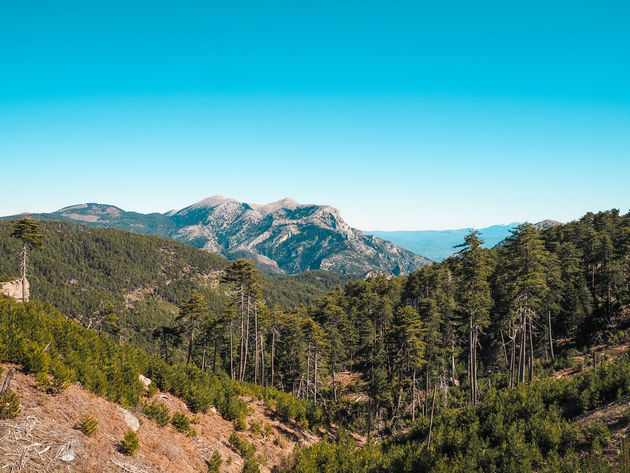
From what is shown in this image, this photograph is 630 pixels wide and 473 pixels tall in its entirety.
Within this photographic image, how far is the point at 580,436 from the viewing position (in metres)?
13.1

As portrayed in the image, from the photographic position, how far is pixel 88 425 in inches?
411

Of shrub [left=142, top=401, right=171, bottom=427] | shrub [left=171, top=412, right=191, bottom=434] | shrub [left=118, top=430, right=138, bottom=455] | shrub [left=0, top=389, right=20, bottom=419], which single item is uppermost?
shrub [left=0, top=389, right=20, bottom=419]

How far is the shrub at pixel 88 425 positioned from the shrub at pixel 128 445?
39.4 inches

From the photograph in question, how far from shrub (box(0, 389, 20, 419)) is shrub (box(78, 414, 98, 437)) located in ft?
6.71

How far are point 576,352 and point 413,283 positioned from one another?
83.3 ft

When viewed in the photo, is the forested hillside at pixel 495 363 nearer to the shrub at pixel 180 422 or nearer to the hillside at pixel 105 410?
the hillside at pixel 105 410

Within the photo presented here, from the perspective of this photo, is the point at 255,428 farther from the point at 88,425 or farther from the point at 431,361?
the point at 431,361

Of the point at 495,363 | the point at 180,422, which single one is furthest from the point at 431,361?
the point at 180,422

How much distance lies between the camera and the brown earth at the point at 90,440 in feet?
27.2

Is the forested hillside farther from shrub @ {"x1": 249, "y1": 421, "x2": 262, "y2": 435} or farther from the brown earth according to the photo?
the brown earth

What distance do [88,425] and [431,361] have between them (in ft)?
90.4

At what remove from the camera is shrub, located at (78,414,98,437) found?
1037 cm

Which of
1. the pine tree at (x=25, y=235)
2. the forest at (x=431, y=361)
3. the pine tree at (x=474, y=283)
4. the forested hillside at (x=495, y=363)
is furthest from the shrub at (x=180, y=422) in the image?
the pine tree at (x=25, y=235)

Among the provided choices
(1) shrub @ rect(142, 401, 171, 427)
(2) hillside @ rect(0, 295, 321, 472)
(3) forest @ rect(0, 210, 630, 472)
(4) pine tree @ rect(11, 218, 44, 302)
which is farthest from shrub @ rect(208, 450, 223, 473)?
(4) pine tree @ rect(11, 218, 44, 302)
